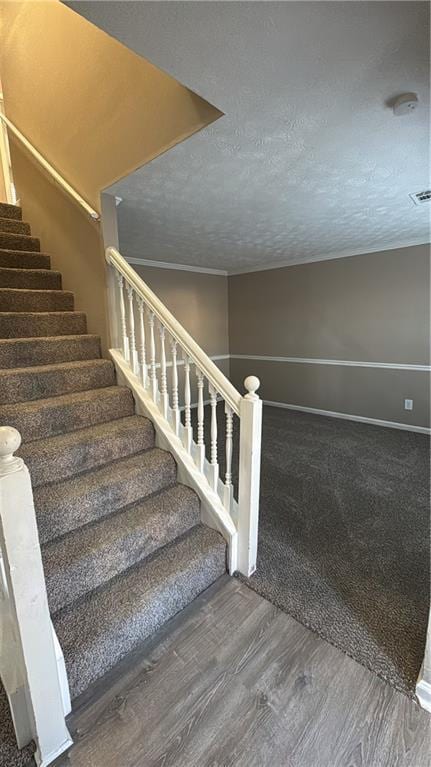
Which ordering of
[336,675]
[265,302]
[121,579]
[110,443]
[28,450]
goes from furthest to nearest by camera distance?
[265,302] < [110,443] < [28,450] < [121,579] < [336,675]

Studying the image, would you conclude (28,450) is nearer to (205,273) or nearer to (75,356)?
(75,356)

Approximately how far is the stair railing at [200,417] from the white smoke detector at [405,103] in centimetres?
125

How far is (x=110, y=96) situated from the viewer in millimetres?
1883

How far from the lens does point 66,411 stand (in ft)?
6.07

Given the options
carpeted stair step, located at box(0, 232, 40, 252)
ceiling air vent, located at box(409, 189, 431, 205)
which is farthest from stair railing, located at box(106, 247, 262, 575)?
ceiling air vent, located at box(409, 189, 431, 205)

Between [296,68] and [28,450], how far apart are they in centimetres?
197

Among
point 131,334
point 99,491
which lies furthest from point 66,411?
point 131,334

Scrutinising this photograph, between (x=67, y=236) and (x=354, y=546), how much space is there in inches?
119

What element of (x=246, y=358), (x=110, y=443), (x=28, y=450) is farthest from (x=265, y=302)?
(x=28, y=450)

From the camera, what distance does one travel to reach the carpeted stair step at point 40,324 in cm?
218

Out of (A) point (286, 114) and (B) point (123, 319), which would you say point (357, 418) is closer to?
(B) point (123, 319)

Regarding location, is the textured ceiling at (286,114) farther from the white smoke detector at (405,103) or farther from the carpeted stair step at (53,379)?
the carpeted stair step at (53,379)

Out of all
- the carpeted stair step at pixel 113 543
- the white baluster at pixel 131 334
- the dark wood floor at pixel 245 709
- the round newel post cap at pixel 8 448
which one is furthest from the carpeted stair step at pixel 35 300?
the dark wood floor at pixel 245 709

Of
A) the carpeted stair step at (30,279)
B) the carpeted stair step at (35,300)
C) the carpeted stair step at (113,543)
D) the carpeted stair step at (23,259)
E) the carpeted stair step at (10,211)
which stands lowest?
the carpeted stair step at (113,543)
